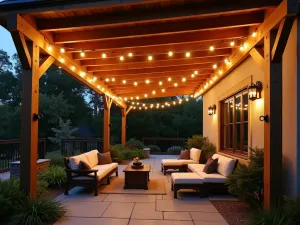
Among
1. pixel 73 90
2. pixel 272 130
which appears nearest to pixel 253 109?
pixel 272 130

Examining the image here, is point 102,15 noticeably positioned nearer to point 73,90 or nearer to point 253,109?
point 253,109

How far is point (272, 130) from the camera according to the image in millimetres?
3643

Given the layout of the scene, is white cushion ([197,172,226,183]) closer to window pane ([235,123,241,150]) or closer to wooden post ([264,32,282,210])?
window pane ([235,123,241,150])

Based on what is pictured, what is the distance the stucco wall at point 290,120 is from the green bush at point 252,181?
0.37 meters

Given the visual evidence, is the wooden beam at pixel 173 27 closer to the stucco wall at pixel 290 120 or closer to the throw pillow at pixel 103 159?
the stucco wall at pixel 290 120

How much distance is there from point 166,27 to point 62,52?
2120 millimetres

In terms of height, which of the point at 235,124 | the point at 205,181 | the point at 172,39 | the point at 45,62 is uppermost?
the point at 172,39

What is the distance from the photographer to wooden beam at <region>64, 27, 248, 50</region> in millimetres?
4848

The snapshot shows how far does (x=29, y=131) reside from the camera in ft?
13.1

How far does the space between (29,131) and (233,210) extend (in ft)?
11.2

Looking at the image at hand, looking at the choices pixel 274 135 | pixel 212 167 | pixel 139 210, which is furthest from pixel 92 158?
pixel 274 135

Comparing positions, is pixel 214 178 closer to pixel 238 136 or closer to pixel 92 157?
pixel 238 136

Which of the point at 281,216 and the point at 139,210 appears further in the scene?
the point at 139,210

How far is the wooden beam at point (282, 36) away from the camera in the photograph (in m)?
3.35
